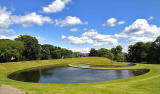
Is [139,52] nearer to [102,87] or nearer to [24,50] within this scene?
[24,50]

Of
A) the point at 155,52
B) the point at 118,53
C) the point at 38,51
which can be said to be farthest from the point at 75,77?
the point at 118,53

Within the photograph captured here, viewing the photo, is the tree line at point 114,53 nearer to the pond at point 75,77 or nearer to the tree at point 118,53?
the tree at point 118,53

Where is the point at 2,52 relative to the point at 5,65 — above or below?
above

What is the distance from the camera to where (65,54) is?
312ft

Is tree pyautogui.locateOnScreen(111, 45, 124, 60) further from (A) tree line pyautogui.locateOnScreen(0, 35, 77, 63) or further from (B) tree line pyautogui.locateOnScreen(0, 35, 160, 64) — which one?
(A) tree line pyautogui.locateOnScreen(0, 35, 77, 63)

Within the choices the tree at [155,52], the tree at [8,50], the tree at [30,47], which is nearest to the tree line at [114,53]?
the tree at [155,52]

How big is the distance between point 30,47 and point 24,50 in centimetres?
307

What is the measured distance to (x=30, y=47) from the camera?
197ft

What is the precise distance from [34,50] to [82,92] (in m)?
53.7

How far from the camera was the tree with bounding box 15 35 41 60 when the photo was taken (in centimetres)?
5991

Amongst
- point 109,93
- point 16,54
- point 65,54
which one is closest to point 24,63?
point 16,54

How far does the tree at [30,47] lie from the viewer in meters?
59.9

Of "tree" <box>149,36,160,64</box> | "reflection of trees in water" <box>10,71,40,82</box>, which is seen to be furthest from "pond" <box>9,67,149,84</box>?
"tree" <box>149,36,160,64</box>

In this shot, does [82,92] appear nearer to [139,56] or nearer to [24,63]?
[24,63]
